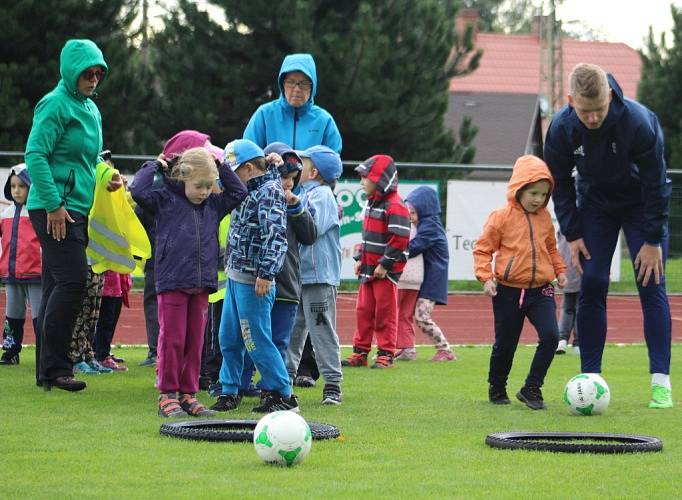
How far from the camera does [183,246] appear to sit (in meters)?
7.45

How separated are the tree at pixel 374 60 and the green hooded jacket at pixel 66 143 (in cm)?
1645

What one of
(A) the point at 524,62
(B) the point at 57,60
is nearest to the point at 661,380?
(B) the point at 57,60

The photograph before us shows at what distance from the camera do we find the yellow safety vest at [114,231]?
918cm

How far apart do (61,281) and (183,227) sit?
1340mm

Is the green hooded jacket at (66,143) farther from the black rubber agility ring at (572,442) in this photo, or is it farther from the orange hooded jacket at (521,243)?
the black rubber agility ring at (572,442)

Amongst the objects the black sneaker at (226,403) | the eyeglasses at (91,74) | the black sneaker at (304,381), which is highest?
the eyeglasses at (91,74)

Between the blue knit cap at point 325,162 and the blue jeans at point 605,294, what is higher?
the blue knit cap at point 325,162

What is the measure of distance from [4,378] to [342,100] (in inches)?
640

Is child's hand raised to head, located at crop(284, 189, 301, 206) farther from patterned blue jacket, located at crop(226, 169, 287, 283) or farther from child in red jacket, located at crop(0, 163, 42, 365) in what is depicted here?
child in red jacket, located at crop(0, 163, 42, 365)

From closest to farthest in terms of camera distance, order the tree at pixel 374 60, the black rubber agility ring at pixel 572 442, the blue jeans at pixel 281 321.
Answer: the black rubber agility ring at pixel 572 442 → the blue jeans at pixel 281 321 → the tree at pixel 374 60

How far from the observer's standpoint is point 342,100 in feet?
82.2

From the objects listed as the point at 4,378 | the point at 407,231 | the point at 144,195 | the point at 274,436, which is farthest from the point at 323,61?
the point at 274,436

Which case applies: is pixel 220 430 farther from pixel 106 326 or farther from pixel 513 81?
pixel 513 81

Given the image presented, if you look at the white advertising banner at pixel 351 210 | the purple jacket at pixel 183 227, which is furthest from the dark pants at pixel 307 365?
the white advertising banner at pixel 351 210
